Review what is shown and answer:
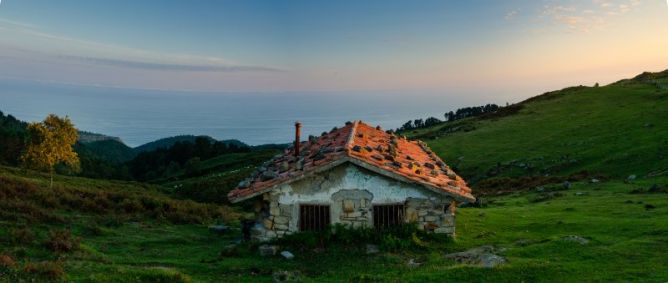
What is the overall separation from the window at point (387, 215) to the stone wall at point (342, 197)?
0.55 ft

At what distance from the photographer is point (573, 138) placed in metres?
49.3

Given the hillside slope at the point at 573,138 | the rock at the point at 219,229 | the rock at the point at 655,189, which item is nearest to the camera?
the rock at the point at 219,229

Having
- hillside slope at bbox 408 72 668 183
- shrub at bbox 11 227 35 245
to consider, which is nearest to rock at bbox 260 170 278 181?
shrub at bbox 11 227 35 245

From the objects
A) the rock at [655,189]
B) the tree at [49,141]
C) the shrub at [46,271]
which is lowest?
the shrub at [46,271]

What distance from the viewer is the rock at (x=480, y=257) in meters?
15.9

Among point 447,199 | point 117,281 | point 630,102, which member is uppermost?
point 630,102

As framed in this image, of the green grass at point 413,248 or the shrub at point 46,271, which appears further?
the green grass at point 413,248

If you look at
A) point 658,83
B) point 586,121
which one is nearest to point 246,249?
point 586,121

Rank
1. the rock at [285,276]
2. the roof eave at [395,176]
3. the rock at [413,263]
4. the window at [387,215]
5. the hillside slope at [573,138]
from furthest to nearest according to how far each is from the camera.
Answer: the hillside slope at [573,138]
the window at [387,215]
the roof eave at [395,176]
the rock at [413,263]
the rock at [285,276]

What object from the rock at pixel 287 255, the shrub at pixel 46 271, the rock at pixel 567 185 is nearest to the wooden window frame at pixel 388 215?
the rock at pixel 287 255

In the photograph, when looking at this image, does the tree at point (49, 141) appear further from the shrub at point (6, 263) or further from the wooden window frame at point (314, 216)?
the wooden window frame at point (314, 216)

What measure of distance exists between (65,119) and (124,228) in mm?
23913

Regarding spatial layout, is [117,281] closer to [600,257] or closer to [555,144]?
[600,257]

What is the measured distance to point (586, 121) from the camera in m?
55.9
